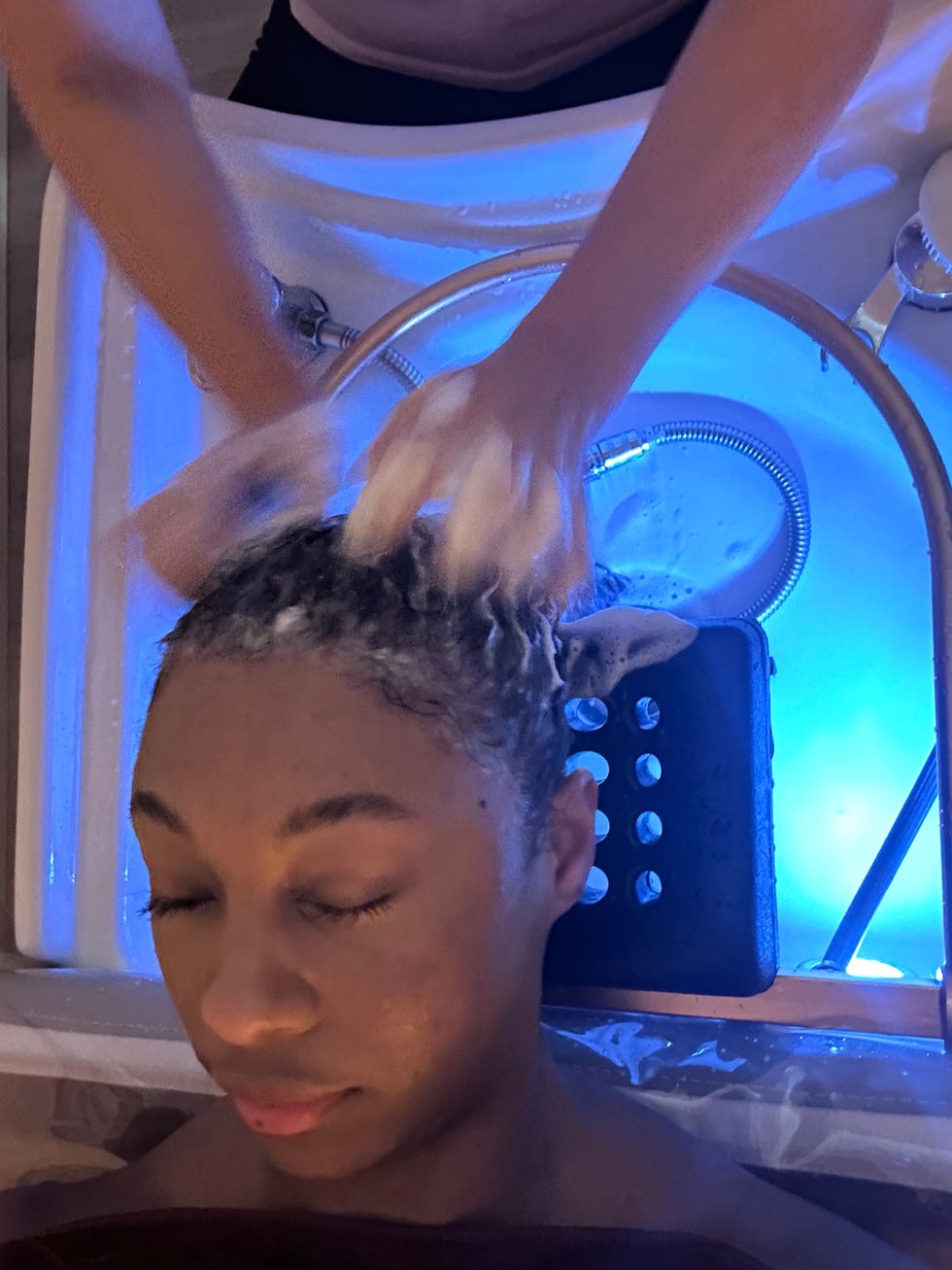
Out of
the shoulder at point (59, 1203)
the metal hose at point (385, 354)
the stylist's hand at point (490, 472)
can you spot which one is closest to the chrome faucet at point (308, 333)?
the metal hose at point (385, 354)

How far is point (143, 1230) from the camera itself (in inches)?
26.8

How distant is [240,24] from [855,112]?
3.14ft

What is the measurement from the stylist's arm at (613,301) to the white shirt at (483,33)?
252 mm

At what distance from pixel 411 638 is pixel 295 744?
0.26ft

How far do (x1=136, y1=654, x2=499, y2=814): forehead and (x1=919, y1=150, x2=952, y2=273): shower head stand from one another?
1.87 feet

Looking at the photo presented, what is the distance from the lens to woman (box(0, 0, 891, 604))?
0.58 meters

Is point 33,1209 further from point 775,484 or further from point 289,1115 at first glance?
point 775,484

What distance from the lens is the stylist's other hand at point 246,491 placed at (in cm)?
64

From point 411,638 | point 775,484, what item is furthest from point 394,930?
point 775,484

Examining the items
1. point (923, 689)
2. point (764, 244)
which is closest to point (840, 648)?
point (923, 689)

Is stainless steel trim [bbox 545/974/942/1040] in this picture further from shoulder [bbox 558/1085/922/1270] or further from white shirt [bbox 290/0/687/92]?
white shirt [bbox 290/0/687/92]

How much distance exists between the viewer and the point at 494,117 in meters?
0.92

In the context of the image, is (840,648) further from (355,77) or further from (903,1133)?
(355,77)

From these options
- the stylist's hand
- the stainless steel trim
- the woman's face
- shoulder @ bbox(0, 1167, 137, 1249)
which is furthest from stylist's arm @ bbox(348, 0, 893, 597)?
shoulder @ bbox(0, 1167, 137, 1249)
